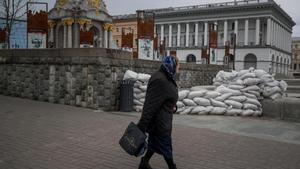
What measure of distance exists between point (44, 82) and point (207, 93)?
5.71 m

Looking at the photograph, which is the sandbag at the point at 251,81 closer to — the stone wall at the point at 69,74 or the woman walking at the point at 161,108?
the stone wall at the point at 69,74

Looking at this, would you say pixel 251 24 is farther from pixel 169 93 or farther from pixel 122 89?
pixel 169 93

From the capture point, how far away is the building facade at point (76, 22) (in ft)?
70.5

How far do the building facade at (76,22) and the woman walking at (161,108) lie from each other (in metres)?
16.1

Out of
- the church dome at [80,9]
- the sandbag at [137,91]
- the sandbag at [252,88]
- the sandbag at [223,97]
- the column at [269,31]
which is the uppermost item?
the column at [269,31]

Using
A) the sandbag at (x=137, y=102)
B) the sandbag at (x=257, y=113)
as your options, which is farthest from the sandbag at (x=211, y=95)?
the sandbag at (x=137, y=102)

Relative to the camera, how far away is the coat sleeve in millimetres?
4871

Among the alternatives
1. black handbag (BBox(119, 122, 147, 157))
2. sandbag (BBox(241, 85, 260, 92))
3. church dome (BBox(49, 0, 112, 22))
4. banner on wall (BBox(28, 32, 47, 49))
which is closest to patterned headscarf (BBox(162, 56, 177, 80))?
black handbag (BBox(119, 122, 147, 157))

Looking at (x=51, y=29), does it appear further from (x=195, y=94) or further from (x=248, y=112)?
(x=248, y=112)

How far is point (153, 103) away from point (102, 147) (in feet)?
7.13

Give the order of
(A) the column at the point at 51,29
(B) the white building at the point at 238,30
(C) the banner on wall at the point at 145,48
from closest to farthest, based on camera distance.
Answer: (C) the banner on wall at the point at 145,48 < (A) the column at the point at 51,29 < (B) the white building at the point at 238,30

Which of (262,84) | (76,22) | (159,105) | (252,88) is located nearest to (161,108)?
(159,105)

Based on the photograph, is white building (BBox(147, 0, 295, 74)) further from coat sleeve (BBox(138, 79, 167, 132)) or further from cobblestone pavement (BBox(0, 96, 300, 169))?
coat sleeve (BBox(138, 79, 167, 132))

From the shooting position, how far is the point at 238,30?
77562mm
